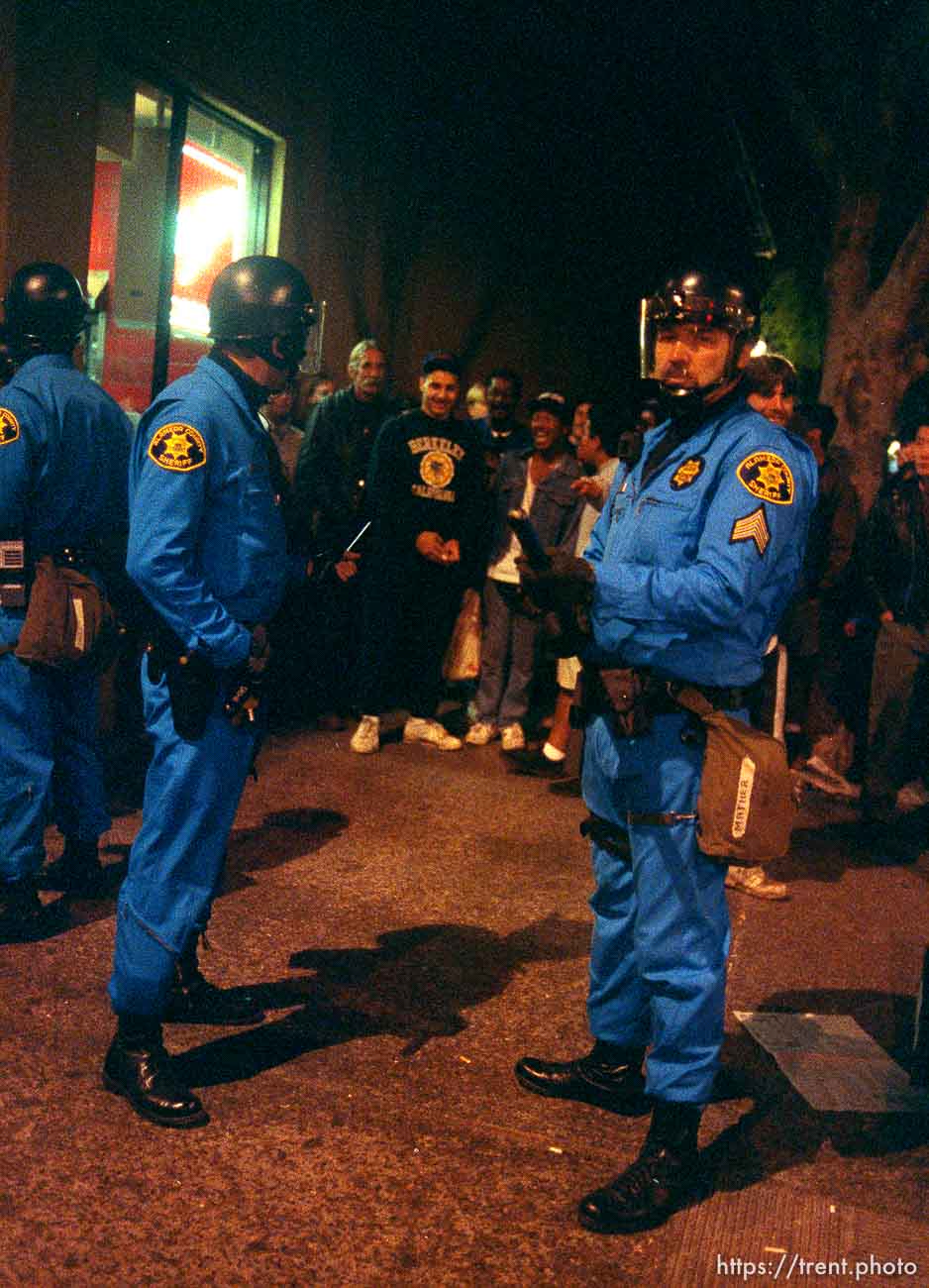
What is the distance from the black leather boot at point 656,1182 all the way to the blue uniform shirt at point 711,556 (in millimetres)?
1110

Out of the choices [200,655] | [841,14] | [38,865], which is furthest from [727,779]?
[841,14]

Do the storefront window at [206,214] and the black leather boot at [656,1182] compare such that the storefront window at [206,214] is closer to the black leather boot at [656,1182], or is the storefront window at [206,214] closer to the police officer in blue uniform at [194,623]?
the police officer in blue uniform at [194,623]

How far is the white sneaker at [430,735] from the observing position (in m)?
8.01

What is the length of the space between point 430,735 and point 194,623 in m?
4.70

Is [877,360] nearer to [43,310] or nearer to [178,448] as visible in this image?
[43,310]

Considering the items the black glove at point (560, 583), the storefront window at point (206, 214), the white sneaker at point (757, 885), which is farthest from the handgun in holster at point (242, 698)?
the storefront window at point (206, 214)

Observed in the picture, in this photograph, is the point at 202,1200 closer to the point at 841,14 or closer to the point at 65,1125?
the point at 65,1125

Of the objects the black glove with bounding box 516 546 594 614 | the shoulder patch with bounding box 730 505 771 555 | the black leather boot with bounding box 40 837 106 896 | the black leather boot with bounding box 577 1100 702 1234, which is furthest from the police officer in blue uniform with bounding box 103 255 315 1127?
the black leather boot with bounding box 40 837 106 896

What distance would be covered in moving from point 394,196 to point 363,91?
3.41ft

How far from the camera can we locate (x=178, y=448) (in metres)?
3.42

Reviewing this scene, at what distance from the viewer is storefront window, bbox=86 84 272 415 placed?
7.50 metres

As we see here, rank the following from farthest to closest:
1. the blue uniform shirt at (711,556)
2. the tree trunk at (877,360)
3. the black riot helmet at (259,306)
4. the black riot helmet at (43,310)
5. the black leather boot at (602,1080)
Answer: the tree trunk at (877,360) → the black riot helmet at (43,310) → the black leather boot at (602,1080) → the black riot helmet at (259,306) → the blue uniform shirt at (711,556)

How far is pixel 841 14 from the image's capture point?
9539 mm

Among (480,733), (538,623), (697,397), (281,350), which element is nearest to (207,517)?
(281,350)
